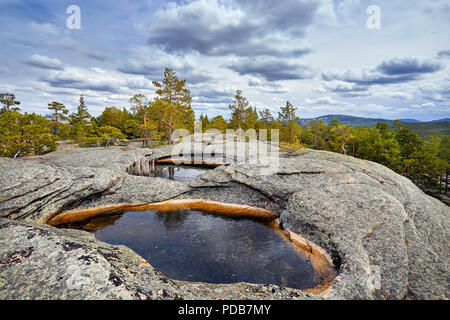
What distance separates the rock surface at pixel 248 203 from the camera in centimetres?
686

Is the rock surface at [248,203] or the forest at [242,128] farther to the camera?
the forest at [242,128]

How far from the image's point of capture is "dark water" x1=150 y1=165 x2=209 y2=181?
2868cm

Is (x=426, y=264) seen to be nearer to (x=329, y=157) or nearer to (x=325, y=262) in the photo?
(x=325, y=262)

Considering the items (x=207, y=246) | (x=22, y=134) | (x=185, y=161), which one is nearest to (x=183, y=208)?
(x=207, y=246)

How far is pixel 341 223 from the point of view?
13.1 meters

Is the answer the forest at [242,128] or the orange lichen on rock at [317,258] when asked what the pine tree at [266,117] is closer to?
the forest at [242,128]

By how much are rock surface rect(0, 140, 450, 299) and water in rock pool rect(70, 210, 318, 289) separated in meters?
1.91

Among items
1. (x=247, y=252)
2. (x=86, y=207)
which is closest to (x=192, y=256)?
(x=247, y=252)

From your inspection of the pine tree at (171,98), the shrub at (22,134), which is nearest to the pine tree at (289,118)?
the pine tree at (171,98)

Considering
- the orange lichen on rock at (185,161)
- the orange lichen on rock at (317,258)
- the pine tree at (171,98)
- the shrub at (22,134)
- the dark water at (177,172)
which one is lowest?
the orange lichen on rock at (317,258)

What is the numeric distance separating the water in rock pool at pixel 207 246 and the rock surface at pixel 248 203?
1.91 metres
